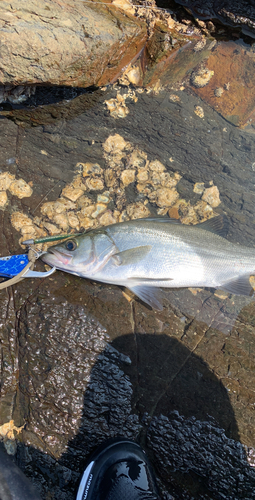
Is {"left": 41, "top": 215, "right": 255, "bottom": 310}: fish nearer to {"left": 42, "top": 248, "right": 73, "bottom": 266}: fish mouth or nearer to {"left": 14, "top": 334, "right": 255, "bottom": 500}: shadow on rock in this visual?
{"left": 42, "top": 248, "right": 73, "bottom": 266}: fish mouth

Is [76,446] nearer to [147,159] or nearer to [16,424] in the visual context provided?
[16,424]

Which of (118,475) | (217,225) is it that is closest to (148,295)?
(217,225)

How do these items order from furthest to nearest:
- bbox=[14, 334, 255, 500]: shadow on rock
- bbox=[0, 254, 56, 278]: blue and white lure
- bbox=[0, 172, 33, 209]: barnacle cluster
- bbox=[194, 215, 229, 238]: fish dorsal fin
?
bbox=[194, 215, 229, 238]: fish dorsal fin
bbox=[0, 172, 33, 209]: barnacle cluster
bbox=[0, 254, 56, 278]: blue and white lure
bbox=[14, 334, 255, 500]: shadow on rock

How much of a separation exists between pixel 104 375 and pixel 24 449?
1128 mm

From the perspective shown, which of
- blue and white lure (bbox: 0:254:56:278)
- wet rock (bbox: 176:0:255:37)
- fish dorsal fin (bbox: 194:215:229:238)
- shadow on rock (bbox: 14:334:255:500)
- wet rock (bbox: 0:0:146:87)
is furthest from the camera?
wet rock (bbox: 176:0:255:37)

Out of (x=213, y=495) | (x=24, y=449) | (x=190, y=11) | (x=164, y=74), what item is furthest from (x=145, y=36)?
(x=213, y=495)

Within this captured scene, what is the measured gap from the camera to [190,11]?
13.7ft

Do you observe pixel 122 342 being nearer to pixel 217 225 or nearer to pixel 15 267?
pixel 15 267

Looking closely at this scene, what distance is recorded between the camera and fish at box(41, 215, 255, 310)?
11.1 ft

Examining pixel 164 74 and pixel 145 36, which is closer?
pixel 145 36

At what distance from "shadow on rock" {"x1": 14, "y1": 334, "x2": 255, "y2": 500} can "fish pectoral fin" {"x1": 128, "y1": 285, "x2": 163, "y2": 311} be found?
452 millimetres

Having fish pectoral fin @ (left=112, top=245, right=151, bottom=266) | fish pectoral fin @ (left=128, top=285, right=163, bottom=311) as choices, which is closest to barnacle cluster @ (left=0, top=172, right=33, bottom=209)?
fish pectoral fin @ (left=112, top=245, right=151, bottom=266)

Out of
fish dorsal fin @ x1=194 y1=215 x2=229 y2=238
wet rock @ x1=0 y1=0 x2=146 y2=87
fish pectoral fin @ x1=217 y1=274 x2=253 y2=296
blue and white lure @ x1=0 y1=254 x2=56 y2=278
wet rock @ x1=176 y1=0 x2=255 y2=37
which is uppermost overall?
wet rock @ x1=176 y1=0 x2=255 y2=37

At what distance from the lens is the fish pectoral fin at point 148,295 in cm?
340
